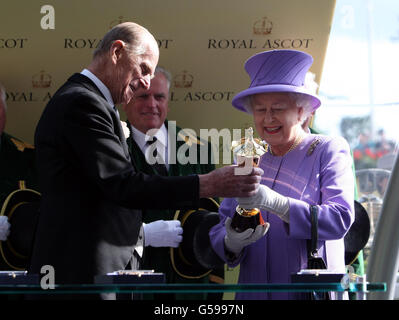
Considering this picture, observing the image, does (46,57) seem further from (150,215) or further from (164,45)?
(150,215)

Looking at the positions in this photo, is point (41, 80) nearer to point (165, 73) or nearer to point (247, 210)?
point (165, 73)

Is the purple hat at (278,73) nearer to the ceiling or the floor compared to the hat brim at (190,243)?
nearer to the ceiling

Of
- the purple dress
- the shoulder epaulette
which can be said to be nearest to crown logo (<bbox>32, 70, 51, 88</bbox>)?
the shoulder epaulette

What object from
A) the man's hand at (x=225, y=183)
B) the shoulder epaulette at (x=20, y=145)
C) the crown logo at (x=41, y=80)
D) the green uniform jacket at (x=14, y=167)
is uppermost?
the crown logo at (x=41, y=80)

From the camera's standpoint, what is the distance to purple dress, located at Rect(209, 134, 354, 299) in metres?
3.04

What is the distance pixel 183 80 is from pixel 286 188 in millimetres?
1773

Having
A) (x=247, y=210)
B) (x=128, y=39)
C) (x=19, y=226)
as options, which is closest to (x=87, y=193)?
(x=128, y=39)

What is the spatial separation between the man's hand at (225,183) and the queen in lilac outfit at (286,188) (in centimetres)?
30

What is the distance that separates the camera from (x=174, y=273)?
430cm

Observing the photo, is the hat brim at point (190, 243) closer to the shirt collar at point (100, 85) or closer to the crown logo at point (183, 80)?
the crown logo at point (183, 80)

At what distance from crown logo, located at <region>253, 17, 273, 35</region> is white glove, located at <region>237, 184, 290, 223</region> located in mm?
1885

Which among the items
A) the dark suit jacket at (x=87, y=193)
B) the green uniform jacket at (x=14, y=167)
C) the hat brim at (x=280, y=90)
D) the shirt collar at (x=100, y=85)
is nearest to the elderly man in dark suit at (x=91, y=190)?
the dark suit jacket at (x=87, y=193)

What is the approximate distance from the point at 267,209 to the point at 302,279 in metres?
0.82

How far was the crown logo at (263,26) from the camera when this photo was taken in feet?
15.3
